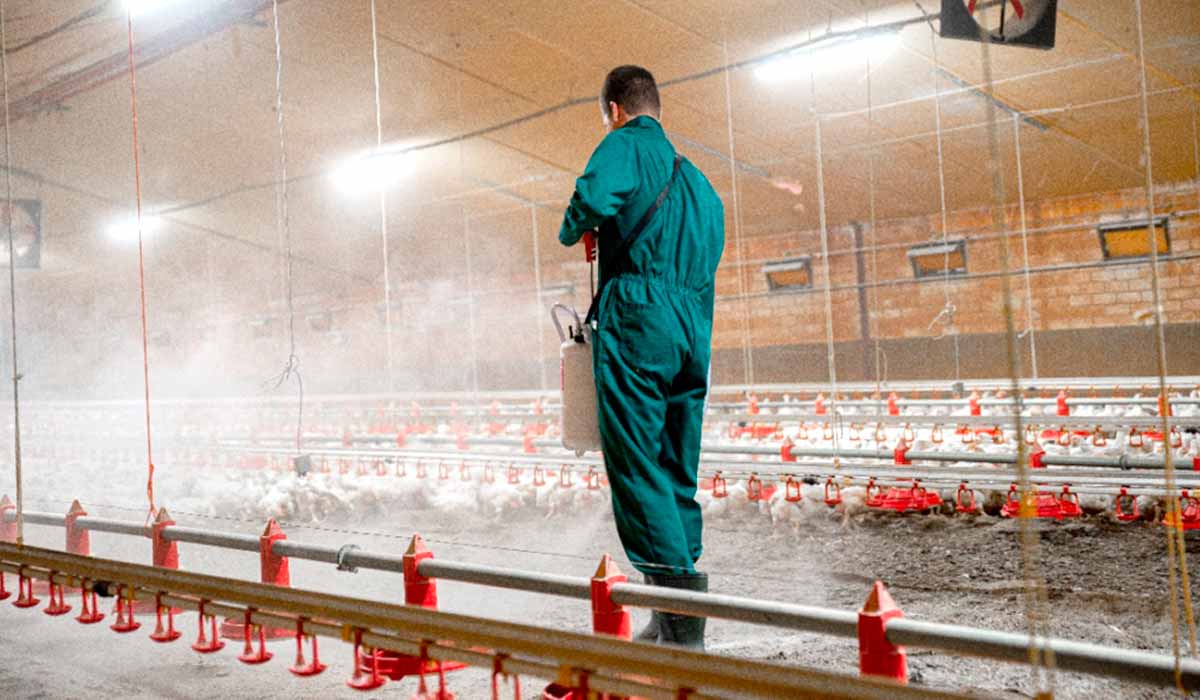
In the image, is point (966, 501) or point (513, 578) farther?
point (966, 501)

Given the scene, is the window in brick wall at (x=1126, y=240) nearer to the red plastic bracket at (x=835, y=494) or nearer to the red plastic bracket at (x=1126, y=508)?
the red plastic bracket at (x=1126, y=508)

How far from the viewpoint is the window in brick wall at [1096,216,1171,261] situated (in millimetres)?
10172

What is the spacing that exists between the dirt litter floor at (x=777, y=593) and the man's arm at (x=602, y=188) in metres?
1.27

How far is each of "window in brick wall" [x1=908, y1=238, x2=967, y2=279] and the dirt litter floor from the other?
7611 mm

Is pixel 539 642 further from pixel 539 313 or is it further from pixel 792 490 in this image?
pixel 539 313

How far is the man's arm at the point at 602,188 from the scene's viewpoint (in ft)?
6.96

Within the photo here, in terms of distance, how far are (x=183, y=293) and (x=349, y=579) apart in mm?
11331

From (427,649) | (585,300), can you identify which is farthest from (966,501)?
(585,300)

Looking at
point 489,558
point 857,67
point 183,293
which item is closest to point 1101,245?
point 857,67

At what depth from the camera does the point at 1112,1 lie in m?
5.92

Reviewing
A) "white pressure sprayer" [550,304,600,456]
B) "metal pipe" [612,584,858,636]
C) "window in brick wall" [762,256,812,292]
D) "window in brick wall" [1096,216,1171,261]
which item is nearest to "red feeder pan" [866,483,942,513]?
"white pressure sprayer" [550,304,600,456]

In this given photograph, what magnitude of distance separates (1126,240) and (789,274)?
4130mm

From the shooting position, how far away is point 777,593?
3385 millimetres

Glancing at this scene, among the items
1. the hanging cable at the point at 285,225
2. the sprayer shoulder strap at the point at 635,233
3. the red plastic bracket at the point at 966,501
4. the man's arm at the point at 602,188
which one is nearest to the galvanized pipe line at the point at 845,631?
the sprayer shoulder strap at the point at 635,233
